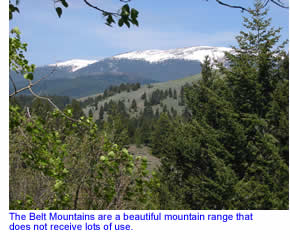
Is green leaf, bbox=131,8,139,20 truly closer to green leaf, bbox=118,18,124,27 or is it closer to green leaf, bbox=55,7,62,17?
green leaf, bbox=118,18,124,27

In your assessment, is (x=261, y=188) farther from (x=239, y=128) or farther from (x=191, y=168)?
(x=191, y=168)

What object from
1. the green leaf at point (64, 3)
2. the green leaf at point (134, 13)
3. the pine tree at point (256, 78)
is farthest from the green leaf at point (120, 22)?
the pine tree at point (256, 78)

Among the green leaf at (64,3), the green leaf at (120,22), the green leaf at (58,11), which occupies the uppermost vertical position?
the green leaf at (64,3)

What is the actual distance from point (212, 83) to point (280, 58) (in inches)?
276

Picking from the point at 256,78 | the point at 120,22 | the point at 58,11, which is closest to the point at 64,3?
the point at 58,11

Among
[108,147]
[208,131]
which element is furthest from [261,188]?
[108,147]

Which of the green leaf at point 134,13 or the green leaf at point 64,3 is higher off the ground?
the green leaf at point 64,3

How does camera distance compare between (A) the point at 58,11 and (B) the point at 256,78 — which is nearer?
(A) the point at 58,11

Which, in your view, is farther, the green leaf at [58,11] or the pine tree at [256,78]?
the pine tree at [256,78]

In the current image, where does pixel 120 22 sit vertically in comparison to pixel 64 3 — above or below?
below

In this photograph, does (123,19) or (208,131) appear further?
(208,131)

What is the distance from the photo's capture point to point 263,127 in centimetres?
1443

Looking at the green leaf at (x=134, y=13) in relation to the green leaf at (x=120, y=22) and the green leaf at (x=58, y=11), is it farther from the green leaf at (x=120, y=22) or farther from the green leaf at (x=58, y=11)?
the green leaf at (x=58, y=11)

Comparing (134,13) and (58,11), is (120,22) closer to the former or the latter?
(134,13)
